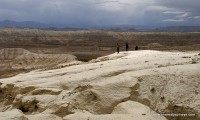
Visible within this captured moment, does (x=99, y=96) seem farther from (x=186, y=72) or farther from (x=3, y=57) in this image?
(x=3, y=57)

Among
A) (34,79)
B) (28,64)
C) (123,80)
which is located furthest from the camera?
(28,64)

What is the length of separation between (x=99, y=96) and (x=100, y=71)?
79.1 inches

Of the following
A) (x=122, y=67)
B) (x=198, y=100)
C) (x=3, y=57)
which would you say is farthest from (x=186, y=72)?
(x=3, y=57)

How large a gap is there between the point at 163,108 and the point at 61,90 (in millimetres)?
3129

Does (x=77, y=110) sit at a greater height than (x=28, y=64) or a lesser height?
greater

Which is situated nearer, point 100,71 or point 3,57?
point 100,71

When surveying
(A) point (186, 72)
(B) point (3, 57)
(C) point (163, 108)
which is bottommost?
(B) point (3, 57)

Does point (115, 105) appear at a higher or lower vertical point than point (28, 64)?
higher

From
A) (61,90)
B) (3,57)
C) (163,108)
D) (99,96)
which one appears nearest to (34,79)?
(61,90)

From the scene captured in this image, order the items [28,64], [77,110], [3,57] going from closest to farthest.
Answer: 1. [77,110]
2. [28,64]
3. [3,57]

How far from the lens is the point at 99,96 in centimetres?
1086

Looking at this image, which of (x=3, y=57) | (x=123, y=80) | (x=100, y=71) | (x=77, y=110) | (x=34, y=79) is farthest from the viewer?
(x=3, y=57)

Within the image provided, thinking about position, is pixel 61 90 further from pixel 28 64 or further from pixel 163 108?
pixel 28 64

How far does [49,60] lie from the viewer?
165ft
